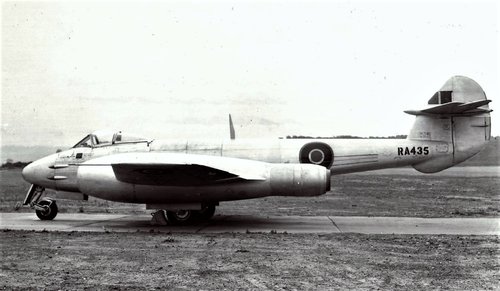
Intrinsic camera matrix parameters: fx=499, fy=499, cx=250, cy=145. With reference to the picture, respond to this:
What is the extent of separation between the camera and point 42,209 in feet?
45.6

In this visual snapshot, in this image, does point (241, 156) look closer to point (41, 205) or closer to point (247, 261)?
point (41, 205)

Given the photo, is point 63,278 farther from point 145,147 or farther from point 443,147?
point 443,147

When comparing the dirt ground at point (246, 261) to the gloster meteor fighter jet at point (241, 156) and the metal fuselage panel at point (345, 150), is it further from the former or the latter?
the metal fuselage panel at point (345, 150)

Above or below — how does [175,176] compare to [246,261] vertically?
above

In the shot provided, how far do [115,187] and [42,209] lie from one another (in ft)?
9.62

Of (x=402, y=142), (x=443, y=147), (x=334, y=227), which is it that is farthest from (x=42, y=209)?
(x=443, y=147)

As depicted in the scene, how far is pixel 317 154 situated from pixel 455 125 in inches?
153

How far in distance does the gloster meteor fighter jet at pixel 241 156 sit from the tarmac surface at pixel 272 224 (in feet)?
2.28

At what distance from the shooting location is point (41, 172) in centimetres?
1391

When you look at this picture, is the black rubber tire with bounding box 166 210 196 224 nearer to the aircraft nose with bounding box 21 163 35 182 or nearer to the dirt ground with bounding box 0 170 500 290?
the dirt ground with bounding box 0 170 500 290

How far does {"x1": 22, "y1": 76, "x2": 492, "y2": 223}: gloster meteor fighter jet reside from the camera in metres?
12.4

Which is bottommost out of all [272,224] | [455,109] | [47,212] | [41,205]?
[272,224]

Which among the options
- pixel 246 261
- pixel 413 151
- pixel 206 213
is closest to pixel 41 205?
pixel 206 213

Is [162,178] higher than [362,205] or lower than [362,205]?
higher
